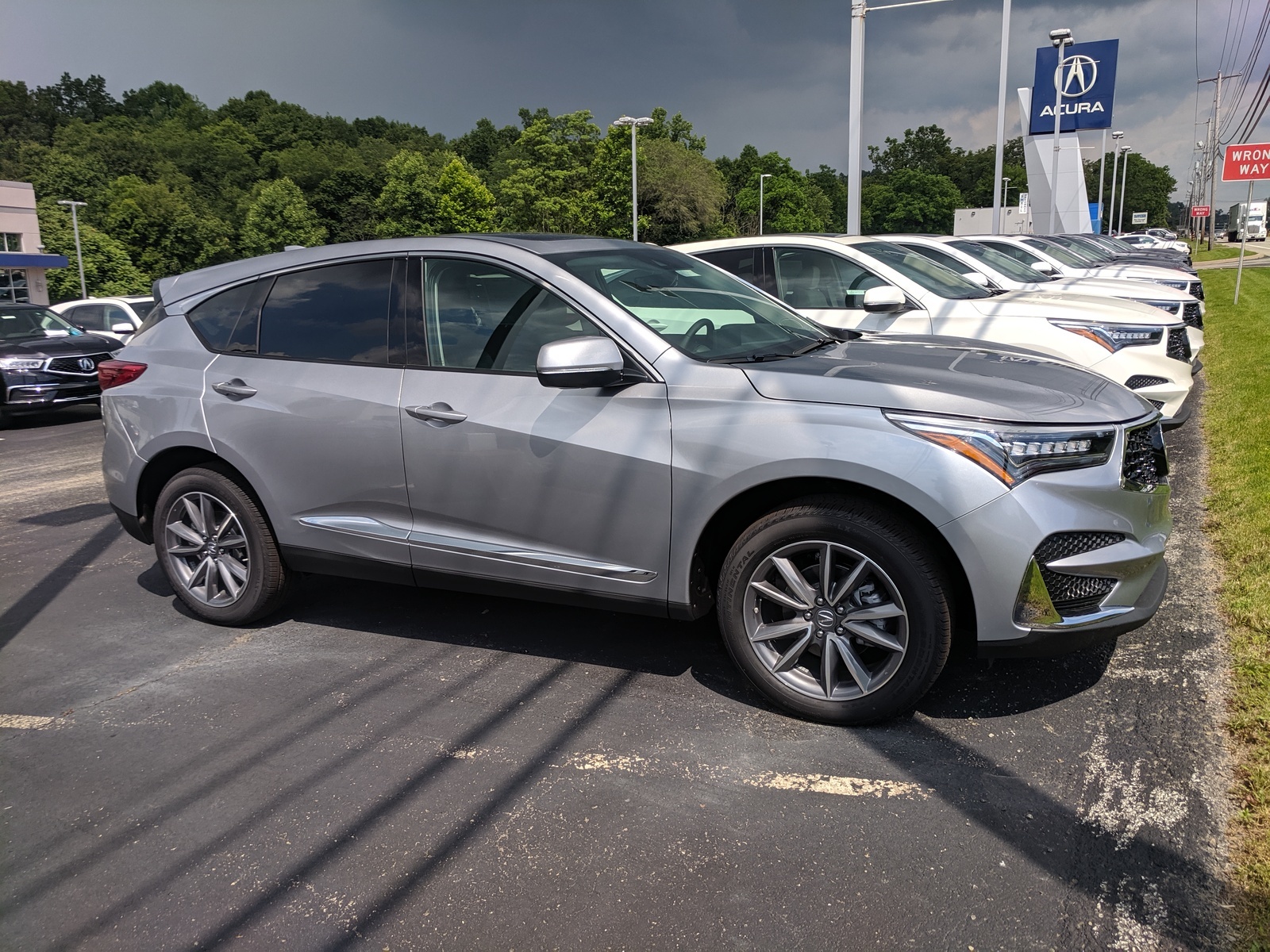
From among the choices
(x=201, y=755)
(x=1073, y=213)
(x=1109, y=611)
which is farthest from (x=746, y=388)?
(x=1073, y=213)

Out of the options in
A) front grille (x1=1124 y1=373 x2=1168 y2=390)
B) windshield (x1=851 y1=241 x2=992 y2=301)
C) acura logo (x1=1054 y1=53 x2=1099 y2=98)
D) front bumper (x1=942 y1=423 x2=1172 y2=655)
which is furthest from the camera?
acura logo (x1=1054 y1=53 x2=1099 y2=98)

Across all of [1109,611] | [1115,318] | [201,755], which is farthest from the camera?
[1115,318]

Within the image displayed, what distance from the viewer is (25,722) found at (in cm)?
399

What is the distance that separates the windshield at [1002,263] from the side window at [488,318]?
298 inches

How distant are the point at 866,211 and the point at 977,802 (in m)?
128

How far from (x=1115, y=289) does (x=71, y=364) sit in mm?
13246

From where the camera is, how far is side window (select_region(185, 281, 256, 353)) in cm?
475

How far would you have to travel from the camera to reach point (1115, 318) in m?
7.90

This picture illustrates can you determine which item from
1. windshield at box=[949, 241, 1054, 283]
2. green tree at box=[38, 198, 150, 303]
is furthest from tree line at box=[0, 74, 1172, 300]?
windshield at box=[949, 241, 1054, 283]

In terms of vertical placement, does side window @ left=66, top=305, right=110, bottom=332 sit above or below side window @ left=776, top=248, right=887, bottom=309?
below

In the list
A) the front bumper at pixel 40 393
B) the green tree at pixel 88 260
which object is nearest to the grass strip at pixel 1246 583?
the front bumper at pixel 40 393

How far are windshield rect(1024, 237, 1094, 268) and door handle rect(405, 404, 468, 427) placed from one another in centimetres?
1382

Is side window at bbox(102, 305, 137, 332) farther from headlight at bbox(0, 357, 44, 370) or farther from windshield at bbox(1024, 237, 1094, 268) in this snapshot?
windshield at bbox(1024, 237, 1094, 268)

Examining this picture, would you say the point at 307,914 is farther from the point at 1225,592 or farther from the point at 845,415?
the point at 1225,592
